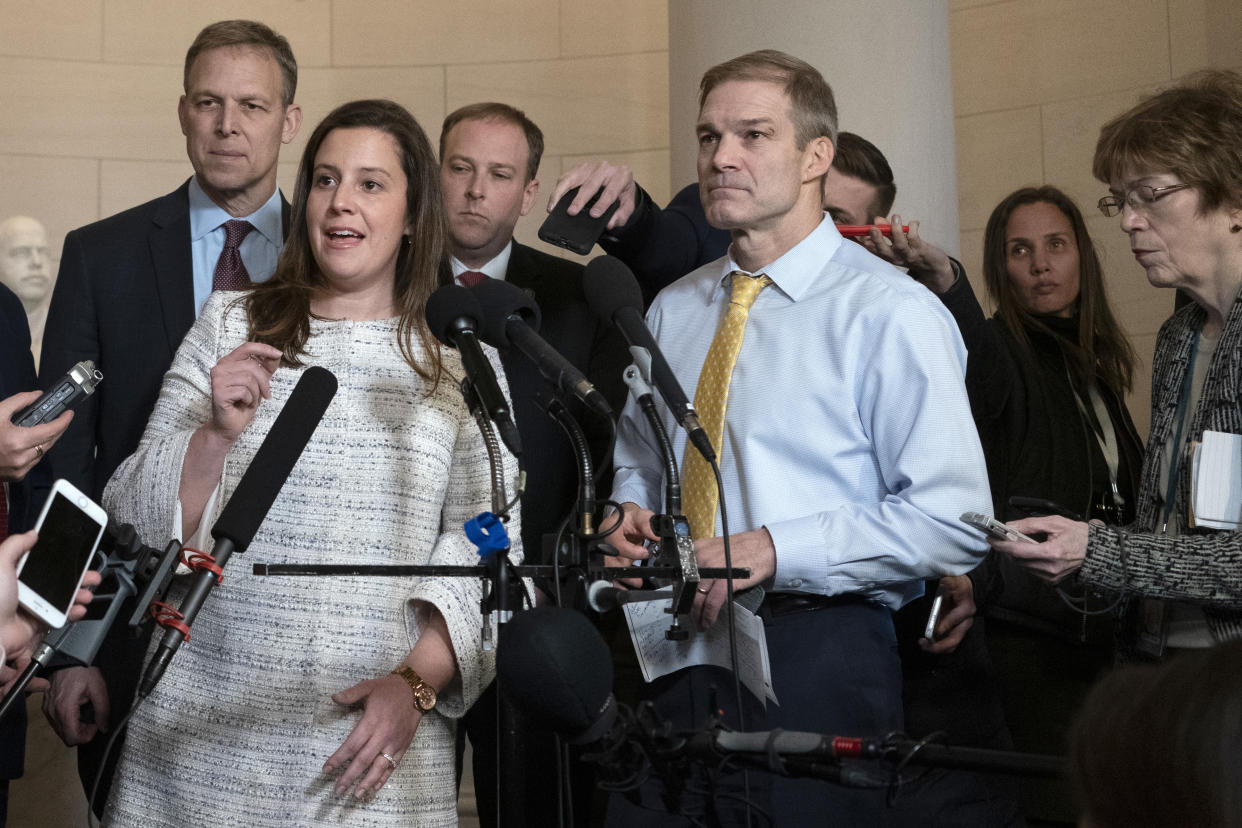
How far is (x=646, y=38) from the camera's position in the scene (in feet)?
19.8

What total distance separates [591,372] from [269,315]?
0.88m

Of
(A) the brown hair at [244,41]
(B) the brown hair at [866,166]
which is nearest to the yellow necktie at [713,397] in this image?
(B) the brown hair at [866,166]

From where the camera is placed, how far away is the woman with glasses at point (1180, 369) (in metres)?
2.07

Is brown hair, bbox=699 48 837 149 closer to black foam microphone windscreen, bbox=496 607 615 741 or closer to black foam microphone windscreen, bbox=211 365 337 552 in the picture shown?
black foam microphone windscreen, bbox=211 365 337 552

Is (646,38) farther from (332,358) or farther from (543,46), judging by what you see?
(332,358)

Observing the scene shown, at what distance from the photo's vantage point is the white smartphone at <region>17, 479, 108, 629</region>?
1.56 m

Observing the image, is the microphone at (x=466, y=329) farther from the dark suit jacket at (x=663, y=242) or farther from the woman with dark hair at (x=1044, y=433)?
the woman with dark hair at (x=1044, y=433)

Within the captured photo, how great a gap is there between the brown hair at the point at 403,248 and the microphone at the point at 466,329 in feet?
1.76

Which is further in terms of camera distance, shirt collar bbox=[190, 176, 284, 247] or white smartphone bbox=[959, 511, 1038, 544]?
shirt collar bbox=[190, 176, 284, 247]

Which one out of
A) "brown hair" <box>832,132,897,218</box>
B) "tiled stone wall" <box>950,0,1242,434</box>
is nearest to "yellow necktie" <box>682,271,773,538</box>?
"brown hair" <box>832,132,897,218</box>

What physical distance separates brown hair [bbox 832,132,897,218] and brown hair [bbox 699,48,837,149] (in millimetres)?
843

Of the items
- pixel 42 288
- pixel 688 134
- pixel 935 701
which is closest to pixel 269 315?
pixel 935 701

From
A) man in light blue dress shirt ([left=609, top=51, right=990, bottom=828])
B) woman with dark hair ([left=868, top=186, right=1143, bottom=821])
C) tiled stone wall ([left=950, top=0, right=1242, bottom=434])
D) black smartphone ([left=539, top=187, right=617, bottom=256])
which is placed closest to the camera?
man in light blue dress shirt ([left=609, top=51, right=990, bottom=828])

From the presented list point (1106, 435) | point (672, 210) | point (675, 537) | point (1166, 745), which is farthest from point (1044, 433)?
point (1166, 745)
